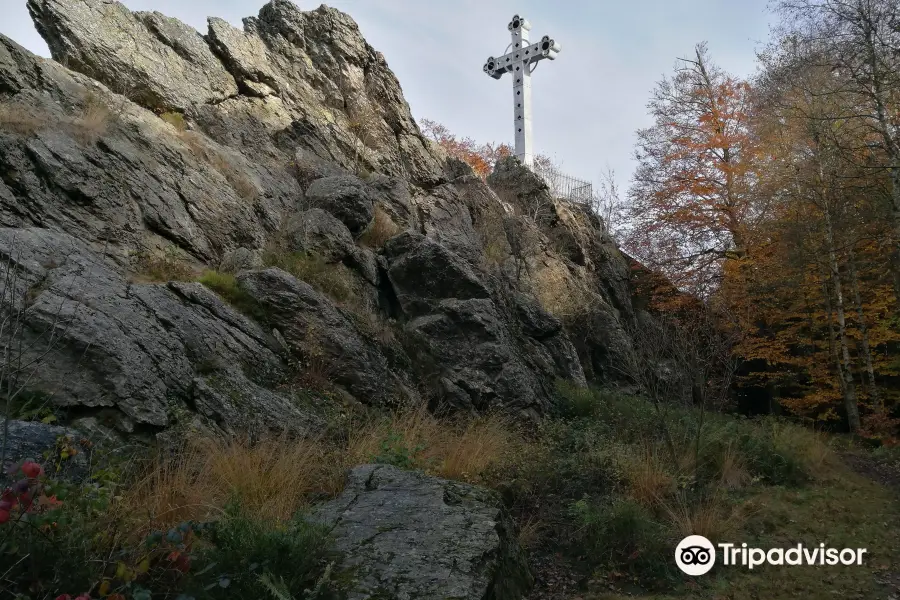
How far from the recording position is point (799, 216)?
14070 millimetres

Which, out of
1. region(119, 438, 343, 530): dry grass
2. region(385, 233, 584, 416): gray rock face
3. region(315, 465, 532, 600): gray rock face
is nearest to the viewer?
region(315, 465, 532, 600): gray rock face

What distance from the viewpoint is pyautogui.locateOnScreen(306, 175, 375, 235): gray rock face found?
10.6m

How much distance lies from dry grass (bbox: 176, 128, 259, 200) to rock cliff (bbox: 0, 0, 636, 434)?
49 mm

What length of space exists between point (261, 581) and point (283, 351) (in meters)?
4.31

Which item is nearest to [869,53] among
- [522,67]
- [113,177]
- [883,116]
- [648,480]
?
[883,116]

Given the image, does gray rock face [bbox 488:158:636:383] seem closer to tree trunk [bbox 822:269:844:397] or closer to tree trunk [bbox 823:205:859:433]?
tree trunk [bbox 822:269:844:397]

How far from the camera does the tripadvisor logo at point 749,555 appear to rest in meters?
4.97

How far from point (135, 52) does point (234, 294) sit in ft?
21.1

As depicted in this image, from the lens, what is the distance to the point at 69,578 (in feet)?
8.69

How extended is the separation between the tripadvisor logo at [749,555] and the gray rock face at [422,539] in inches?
58.7

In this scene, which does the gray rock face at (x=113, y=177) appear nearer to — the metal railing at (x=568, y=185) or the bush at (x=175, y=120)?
the bush at (x=175, y=120)

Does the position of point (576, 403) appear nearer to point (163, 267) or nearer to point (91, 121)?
point (163, 267)

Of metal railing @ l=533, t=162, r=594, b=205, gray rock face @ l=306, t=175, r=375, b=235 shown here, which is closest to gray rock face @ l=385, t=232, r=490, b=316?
gray rock face @ l=306, t=175, r=375, b=235

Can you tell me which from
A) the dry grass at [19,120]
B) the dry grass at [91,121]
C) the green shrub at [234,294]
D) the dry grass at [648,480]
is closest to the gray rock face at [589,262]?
the dry grass at [648,480]
